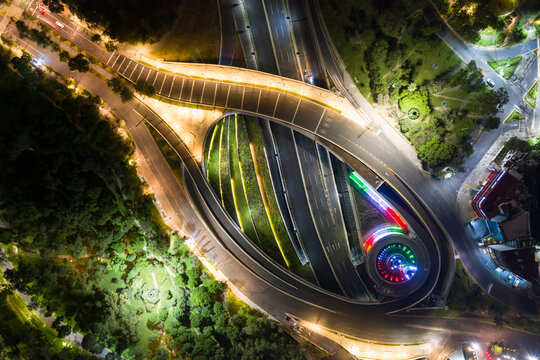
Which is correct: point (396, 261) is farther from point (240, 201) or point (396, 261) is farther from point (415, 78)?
point (415, 78)

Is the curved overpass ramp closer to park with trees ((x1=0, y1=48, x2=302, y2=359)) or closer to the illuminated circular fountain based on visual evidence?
the illuminated circular fountain

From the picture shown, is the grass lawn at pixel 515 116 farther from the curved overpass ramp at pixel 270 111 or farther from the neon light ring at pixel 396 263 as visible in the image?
the neon light ring at pixel 396 263

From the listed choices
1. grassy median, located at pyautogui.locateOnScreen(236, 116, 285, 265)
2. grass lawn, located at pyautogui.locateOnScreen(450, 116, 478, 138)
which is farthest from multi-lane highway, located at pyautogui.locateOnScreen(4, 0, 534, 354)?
grass lawn, located at pyautogui.locateOnScreen(450, 116, 478, 138)

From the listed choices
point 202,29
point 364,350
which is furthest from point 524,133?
point 202,29

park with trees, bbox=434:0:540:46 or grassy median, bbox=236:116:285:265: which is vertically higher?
park with trees, bbox=434:0:540:46

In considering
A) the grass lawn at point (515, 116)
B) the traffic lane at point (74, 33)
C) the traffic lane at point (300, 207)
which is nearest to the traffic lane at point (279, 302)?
the traffic lane at point (74, 33)

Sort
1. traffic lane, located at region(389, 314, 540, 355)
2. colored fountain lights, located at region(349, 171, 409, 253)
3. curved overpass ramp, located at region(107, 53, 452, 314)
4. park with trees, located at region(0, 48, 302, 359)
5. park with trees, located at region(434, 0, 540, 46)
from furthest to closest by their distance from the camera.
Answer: colored fountain lights, located at region(349, 171, 409, 253) < traffic lane, located at region(389, 314, 540, 355) < curved overpass ramp, located at region(107, 53, 452, 314) < park with trees, located at region(434, 0, 540, 46) < park with trees, located at region(0, 48, 302, 359)

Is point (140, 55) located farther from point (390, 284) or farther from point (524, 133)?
point (524, 133)
